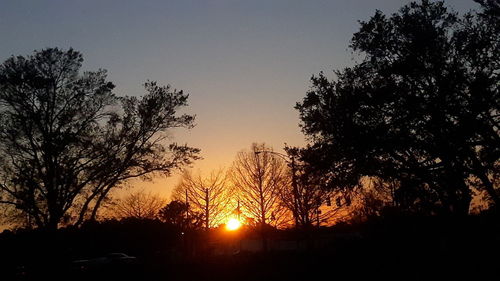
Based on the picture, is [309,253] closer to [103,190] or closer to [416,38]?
[416,38]

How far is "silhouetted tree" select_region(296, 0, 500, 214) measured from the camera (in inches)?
701

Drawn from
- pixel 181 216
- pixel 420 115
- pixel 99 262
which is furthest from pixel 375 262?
pixel 181 216

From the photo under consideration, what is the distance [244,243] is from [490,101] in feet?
192

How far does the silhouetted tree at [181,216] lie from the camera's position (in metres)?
51.6

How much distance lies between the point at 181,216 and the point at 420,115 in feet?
124

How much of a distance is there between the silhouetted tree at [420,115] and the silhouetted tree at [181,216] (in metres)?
33.1

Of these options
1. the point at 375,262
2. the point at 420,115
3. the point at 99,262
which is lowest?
the point at 375,262

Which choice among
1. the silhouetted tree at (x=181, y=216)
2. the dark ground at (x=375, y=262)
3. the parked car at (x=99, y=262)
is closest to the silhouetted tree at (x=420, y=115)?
the dark ground at (x=375, y=262)

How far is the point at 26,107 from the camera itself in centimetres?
2680

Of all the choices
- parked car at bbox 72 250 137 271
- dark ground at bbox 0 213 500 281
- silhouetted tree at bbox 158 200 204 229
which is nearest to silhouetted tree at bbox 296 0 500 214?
dark ground at bbox 0 213 500 281

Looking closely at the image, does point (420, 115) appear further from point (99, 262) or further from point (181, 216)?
point (181, 216)

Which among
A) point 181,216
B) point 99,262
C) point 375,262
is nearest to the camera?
point 375,262

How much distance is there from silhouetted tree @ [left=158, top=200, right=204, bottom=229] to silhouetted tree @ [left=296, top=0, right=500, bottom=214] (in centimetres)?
3309

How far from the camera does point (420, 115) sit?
18797mm
